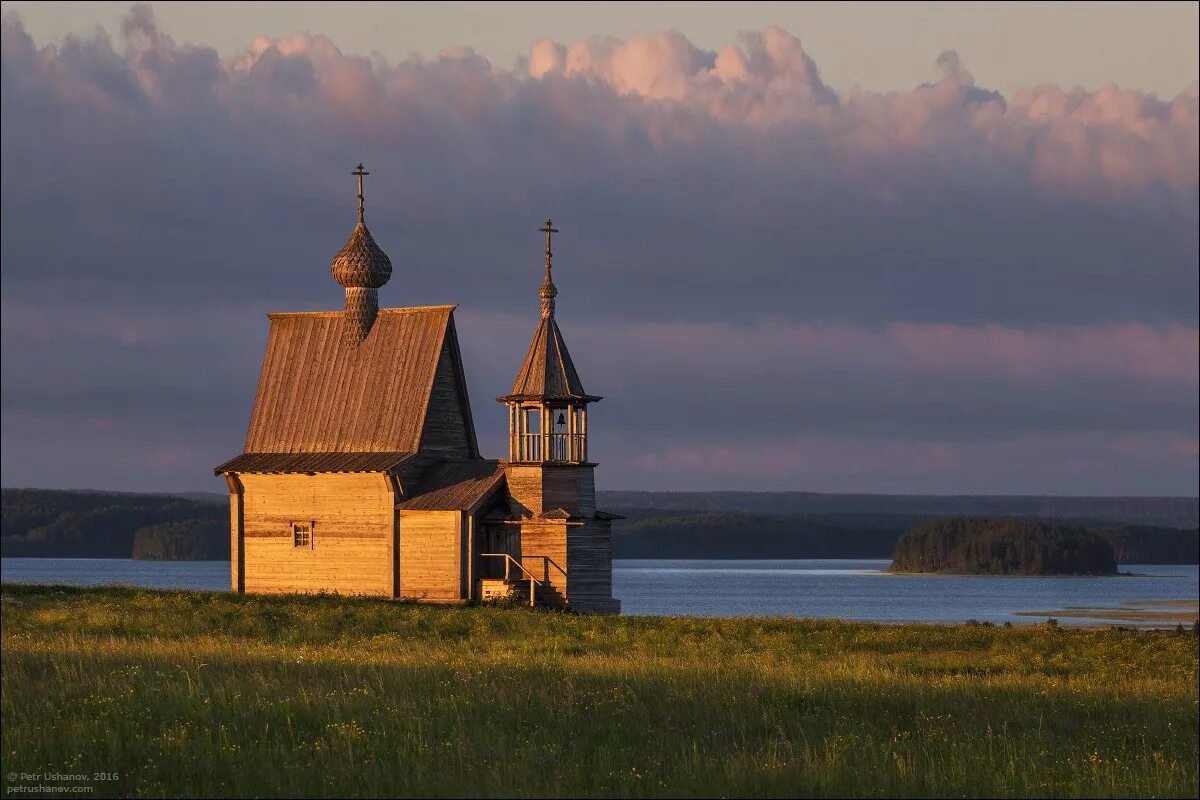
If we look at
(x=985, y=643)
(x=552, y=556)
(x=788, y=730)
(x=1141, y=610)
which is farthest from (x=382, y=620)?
(x=1141, y=610)

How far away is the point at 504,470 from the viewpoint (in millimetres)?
55688

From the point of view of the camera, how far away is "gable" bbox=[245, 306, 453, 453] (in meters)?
57.5

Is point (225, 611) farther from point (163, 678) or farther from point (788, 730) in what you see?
point (788, 730)

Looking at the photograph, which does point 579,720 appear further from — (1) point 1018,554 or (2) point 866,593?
(1) point 1018,554

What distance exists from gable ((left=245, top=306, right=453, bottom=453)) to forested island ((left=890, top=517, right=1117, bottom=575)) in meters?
146

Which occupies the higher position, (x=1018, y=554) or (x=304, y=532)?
(x=304, y=532)

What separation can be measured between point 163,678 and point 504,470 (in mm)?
29303

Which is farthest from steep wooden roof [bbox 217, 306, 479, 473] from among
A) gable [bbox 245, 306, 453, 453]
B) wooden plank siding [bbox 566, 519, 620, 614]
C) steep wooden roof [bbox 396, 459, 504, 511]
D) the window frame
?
wooden plank siding [bbox 566, 519, 620, 614]

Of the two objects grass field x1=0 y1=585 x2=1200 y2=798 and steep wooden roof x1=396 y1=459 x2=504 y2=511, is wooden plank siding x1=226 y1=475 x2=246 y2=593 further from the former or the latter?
grass field x1=0 y1=585 x2=1200 y2=798

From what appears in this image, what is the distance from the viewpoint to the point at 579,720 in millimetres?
23375

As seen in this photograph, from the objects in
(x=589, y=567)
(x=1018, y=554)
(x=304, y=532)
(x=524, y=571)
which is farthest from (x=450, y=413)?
(x=1018, y=554)

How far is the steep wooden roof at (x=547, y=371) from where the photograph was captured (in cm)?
5519

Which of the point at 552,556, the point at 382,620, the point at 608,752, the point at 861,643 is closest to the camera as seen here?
the point at 608,752

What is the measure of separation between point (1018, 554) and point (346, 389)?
148m
